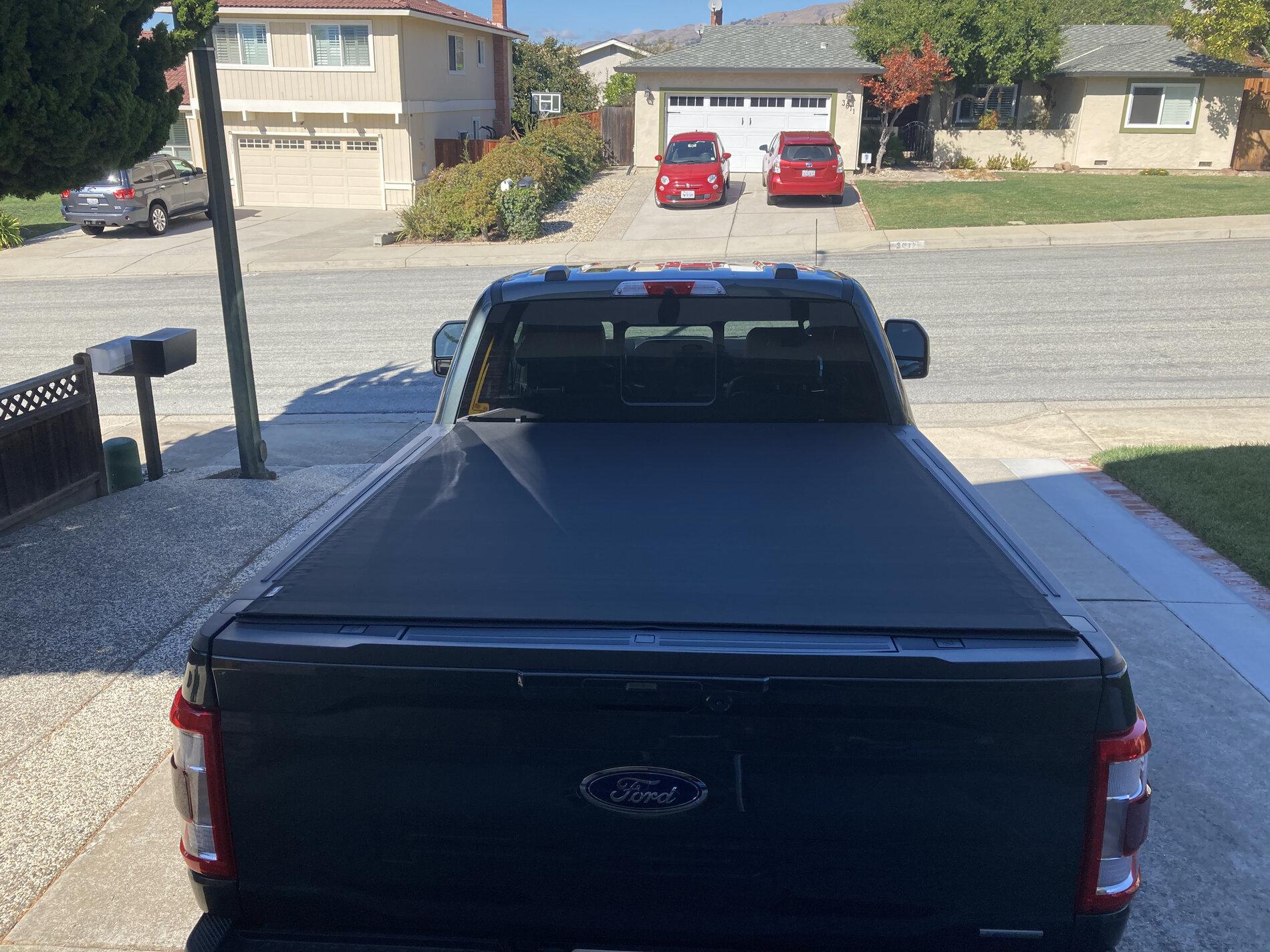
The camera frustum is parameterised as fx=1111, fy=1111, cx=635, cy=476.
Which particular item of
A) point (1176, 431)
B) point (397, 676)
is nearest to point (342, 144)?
point (1176, 431)

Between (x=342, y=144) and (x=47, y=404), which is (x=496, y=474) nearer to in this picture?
(x=47, y=404)

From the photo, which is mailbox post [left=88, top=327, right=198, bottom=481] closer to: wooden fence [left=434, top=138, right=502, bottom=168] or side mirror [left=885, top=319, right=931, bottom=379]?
side mirror [left=885, top=319, right=931, bottom=379]

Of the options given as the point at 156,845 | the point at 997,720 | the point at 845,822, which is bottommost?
the point at 156,845

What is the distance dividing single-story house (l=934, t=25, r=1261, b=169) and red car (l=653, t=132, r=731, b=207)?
11.0m

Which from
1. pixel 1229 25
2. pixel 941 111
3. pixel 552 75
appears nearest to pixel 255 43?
pixel 552 75

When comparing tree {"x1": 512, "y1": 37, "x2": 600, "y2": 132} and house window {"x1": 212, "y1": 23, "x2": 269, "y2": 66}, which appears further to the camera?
tree {"x1": 512, "y1": 37, "x2": 600, "y2": 132}

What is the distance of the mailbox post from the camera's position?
8.77 meters

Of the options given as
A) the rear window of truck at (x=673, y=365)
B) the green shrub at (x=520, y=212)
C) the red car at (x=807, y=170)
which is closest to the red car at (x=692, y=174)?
the red car at (x=807, y=170)

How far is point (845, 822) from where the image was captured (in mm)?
2350

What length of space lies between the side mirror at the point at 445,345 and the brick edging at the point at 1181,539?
469cm

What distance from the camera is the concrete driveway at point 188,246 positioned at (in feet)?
76.4

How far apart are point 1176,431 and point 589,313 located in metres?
7.21

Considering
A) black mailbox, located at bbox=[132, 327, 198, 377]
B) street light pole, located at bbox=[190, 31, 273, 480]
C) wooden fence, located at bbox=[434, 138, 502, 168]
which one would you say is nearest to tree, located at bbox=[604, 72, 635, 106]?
wooden fence, located at bbox=[434, 138, 502, 168]

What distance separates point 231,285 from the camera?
8.99 metres
